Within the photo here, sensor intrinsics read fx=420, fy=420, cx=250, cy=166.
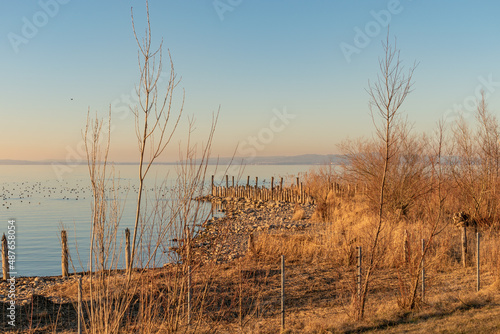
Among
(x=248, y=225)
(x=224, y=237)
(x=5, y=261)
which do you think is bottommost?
(x=248, y=225)

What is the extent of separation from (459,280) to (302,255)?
14.7ft

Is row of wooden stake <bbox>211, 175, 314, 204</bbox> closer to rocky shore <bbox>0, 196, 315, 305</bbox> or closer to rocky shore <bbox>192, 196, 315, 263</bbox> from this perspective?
rocky shore <bbox>0, 196, 315, 305</bbox>

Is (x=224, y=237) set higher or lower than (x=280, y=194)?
higher

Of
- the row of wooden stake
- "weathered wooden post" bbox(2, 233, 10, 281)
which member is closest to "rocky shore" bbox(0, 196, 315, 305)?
"weathered wooden post" bbox(2, 233, 10, 281)

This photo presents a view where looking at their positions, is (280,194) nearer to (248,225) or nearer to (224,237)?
(248,225)

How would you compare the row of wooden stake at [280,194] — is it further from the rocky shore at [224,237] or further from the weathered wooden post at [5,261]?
the weathered wooden post at [5,261]

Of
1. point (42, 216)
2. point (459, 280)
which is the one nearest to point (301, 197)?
point (42, 216)

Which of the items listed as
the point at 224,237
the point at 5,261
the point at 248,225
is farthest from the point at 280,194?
the point at 224,237

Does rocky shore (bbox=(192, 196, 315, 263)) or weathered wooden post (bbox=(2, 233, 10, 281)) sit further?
rocky shore (bbox=(192, 196, 315, 263))

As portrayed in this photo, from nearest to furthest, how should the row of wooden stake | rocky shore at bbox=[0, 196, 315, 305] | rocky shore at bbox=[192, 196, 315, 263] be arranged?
rocky shore at bbox=[0, 196, 315, 305] → rocky shore at bbox=[192, 196, 315, 263] → the row of wooden stake

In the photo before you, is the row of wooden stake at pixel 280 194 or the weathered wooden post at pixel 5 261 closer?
the weathered wooden post at pixel 5 261

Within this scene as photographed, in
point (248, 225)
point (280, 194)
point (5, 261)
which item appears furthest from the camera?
point (280, 194)

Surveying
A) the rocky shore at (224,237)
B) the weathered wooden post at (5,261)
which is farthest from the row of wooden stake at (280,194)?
the weathered wooden post at (5,261)

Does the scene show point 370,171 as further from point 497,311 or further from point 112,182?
point 112,182
